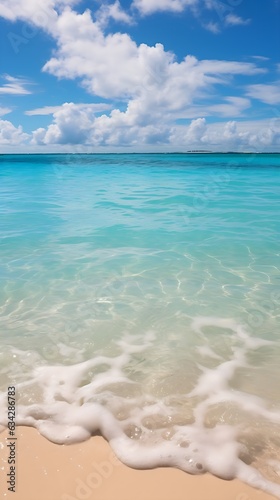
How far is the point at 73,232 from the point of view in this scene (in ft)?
41.2

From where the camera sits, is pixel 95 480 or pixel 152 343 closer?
pixel 95 480

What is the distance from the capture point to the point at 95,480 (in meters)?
2.99

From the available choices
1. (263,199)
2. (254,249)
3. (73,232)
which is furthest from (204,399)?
(263,199)

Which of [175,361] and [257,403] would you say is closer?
[257,403]

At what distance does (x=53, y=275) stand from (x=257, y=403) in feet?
18.8

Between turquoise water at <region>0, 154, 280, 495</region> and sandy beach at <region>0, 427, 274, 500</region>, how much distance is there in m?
0.13

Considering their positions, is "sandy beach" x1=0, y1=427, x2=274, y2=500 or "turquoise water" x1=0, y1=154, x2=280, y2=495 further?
"turquoise water" x1=0, y1=154, x2=280, y2=495

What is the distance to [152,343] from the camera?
538 cm

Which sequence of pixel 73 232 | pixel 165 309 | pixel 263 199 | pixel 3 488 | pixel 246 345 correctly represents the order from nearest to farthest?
pixel 3 488 < pixel 246 345 < pixel 165 309 < pixel 73 232 < pixel 263 199

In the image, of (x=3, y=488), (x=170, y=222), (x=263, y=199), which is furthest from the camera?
(x=263, y=199)

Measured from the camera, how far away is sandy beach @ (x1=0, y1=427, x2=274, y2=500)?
2.87m

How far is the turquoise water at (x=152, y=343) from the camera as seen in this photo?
3508 mm

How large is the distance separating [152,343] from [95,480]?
8.33 feet

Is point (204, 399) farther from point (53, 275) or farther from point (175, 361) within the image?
point (53, 275)
